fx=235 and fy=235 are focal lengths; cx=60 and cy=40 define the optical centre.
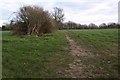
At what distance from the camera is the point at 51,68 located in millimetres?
10117

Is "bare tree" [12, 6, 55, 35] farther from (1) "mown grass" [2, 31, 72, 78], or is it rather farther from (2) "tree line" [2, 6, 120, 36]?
(1) "mown grass" [2, 31, 72, 78]

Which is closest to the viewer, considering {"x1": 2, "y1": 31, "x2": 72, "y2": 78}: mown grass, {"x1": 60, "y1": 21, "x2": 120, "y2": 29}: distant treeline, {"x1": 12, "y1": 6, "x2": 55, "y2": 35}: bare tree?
{"x1": 2, "y1": 31, "x2": 72, "y2": 78}: mown grass

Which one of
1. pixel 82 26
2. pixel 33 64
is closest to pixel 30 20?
pixel 33 64

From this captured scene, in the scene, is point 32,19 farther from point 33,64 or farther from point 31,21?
point 33,64

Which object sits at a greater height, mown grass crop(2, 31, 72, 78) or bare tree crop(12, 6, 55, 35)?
bare tree crop(12, 6, 55, 35)

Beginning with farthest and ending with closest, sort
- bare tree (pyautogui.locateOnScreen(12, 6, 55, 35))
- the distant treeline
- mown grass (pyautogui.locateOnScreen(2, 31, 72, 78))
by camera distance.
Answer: the distant treeline, bare tree (pyautogui.locateOnScreen(12, 6, 55, 35)), mown grass (pyautogui.locateOnScreen(2, 31, 72, 78))

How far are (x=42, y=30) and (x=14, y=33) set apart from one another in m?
4.59

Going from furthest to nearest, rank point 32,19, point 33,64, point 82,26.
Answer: point 82,26 < point 32,19 < point 33,64

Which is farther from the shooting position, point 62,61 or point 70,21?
point 70,21

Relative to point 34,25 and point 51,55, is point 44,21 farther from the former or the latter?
point 51,55

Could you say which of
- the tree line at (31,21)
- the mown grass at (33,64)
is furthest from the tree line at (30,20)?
the mown grass at (33,64)

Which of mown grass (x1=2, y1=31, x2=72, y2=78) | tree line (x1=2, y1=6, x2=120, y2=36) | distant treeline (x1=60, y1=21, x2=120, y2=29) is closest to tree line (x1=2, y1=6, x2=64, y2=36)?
tree line (x1=2, y1=6, x2=120, y2=36)

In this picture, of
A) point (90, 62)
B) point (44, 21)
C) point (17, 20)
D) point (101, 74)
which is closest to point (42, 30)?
point (44, 21)

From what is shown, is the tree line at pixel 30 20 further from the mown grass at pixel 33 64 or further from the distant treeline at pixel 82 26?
the distant treeline at pixel 82 26
